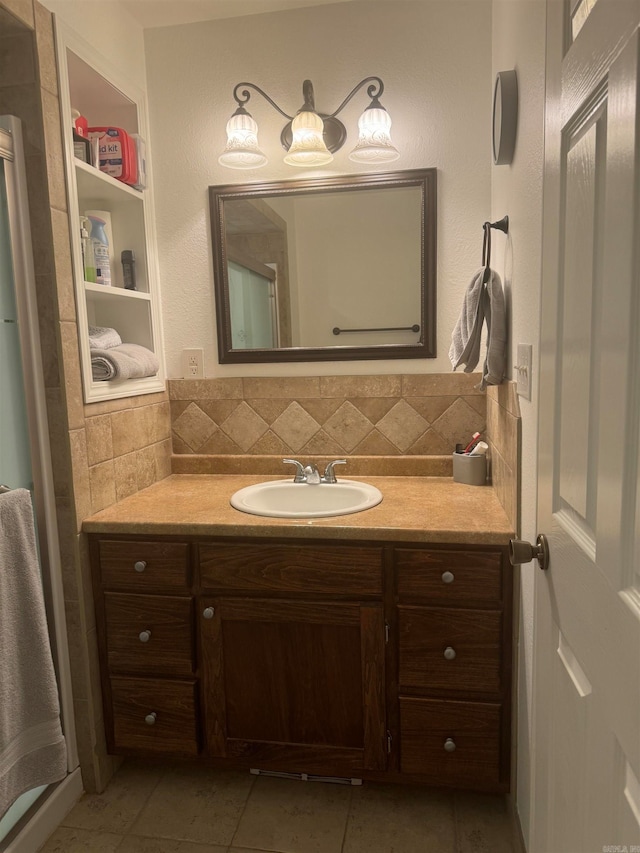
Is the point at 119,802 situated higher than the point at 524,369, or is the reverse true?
the point at 524,369

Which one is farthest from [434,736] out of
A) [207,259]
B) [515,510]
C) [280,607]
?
[207,259]

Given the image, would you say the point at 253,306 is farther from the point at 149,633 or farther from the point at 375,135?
the point at 149,633

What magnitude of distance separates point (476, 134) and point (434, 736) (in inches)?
75.0

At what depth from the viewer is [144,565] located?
171 centimetres

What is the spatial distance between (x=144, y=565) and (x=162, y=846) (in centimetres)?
76

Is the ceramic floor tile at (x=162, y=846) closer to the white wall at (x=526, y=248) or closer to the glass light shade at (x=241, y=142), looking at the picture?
the white wall at (x=526, y=248)

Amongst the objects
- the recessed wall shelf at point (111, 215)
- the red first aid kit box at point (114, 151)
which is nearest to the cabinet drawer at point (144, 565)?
the recessed wall shelf at point (111, 215)

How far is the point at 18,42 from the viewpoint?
152cm

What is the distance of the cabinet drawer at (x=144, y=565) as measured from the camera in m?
1.70

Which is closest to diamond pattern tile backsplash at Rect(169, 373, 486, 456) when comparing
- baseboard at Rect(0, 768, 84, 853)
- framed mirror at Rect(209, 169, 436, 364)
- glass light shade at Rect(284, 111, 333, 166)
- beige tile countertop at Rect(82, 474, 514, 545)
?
framed mirror at Rect(209, 169, 436, 364)

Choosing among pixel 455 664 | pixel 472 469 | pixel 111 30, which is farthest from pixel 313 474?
pixel 111 30

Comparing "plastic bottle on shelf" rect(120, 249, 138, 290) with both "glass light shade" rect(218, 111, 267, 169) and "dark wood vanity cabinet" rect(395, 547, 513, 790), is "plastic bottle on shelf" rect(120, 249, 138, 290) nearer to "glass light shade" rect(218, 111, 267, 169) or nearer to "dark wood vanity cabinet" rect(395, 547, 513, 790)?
"glass light shade" rect(218, 111, 267, 169)

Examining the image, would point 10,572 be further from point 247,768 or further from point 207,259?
point 207,259

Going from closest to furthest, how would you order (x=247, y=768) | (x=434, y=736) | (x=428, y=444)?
(x=434, y=736) → (x=247, y=768) → (x=428, y=444)
